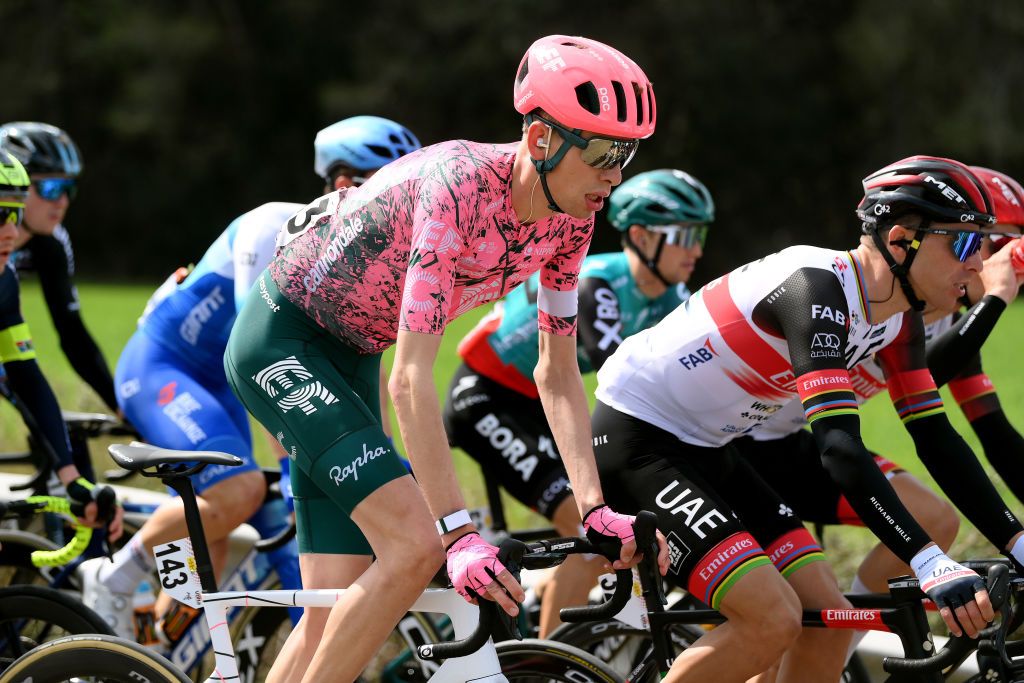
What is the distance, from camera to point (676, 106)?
30078 millimetres

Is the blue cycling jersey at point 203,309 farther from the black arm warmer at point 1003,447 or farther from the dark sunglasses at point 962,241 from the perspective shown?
the black arm warmer at point 1003,447

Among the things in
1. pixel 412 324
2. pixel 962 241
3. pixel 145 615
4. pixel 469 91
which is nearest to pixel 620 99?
pixel 412 324

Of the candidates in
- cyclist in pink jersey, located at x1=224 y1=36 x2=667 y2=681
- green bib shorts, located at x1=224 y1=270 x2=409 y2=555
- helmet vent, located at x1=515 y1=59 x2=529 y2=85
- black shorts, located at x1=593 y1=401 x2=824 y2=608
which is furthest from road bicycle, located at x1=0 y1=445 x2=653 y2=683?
helmet vent, located at x1=515 y1=59 x2=529 y2=85

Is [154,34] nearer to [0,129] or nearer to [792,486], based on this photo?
[0,129]

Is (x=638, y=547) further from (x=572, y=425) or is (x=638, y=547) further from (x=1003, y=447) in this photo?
(x=1003, y=447)

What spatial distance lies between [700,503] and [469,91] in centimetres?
2761

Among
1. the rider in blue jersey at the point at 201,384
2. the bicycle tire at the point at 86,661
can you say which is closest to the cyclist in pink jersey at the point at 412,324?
the bicycle tire at the point at 86,661

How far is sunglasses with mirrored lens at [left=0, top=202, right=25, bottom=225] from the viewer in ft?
16.9

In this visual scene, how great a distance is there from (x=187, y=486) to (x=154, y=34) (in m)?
31.3

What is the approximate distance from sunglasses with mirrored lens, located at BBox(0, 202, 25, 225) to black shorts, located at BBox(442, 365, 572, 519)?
2060 mm

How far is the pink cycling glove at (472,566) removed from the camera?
10.8 feet

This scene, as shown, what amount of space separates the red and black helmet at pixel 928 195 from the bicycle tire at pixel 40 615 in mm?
2950

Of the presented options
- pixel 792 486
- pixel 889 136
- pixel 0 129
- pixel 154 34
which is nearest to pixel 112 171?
pixel 154 34

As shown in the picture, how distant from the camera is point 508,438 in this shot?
5.99 metres
